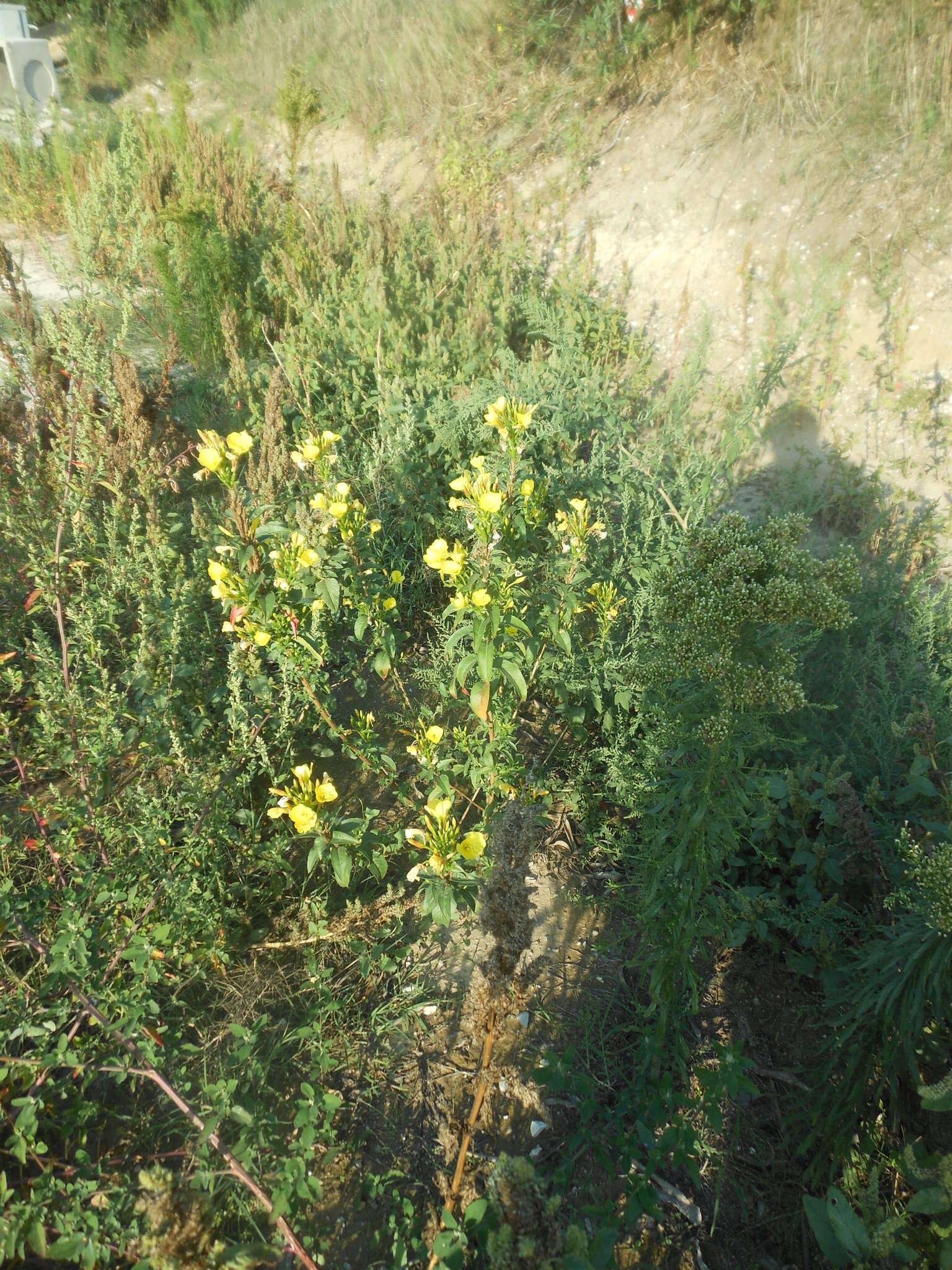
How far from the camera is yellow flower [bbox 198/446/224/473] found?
2229mm

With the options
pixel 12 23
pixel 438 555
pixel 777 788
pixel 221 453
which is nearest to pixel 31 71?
pixel 12 23

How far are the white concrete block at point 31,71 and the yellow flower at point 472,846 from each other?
34.8 ft

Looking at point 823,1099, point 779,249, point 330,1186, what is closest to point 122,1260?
point 330,1186

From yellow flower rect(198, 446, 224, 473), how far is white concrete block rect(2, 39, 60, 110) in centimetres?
933

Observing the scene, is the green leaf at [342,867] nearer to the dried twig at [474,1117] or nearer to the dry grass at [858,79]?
the dried twig at [474,1117]

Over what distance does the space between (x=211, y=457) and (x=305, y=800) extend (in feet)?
3.57

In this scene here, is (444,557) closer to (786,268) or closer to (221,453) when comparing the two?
(221,453)

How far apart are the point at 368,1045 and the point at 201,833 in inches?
31.9

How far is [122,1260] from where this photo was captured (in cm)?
172

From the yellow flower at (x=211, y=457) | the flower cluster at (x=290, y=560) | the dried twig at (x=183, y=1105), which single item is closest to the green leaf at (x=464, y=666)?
the flower cluster at (x=290, y=560)

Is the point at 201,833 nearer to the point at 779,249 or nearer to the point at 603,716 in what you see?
the point at 603,716

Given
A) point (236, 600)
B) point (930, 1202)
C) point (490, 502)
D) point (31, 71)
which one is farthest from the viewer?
point (31, 71)

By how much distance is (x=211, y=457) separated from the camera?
2236 millimetres

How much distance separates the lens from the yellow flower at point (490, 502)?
2191 millimetres
